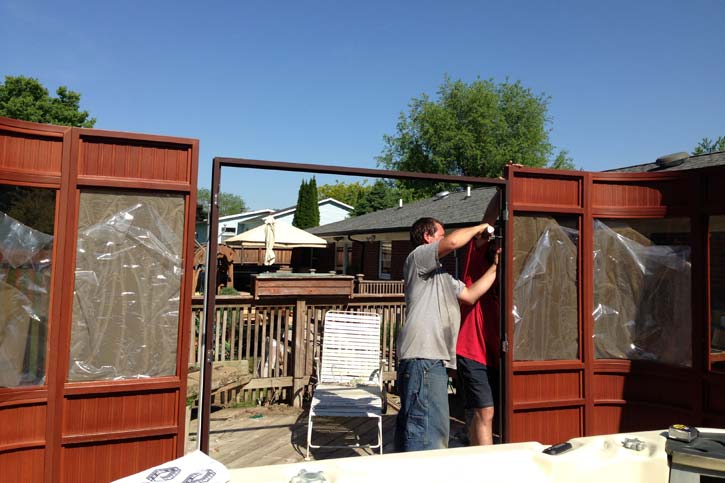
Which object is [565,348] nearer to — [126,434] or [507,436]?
[507,436]

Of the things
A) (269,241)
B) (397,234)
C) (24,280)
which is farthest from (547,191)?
(397,234)

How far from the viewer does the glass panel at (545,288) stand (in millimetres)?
3686

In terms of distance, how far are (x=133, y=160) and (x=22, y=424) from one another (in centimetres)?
158

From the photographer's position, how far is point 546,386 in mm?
3684

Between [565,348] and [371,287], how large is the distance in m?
9.89

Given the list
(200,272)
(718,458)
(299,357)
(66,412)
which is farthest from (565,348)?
(200,272)

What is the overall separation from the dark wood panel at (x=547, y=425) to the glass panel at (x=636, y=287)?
0.53 meters

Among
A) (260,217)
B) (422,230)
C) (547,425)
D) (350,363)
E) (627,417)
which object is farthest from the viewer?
(260,217)

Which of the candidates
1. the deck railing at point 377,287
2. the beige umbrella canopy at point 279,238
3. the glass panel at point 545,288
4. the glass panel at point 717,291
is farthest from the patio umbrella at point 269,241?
the glass panel at point 717,291

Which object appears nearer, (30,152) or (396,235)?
(30,152)

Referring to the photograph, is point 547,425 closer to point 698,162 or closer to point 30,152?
point 30,152

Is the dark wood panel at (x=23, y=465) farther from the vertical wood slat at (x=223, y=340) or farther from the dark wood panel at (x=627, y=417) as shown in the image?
the dark wood panel at (x=627, y=417)

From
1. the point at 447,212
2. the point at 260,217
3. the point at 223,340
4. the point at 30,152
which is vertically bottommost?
the point at 223,340

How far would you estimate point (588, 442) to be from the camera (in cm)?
227
